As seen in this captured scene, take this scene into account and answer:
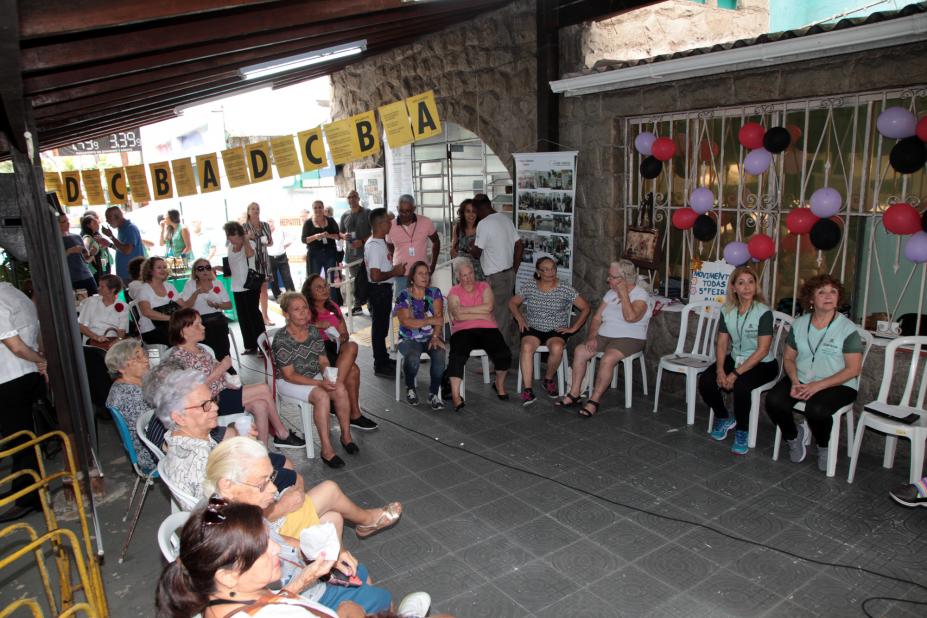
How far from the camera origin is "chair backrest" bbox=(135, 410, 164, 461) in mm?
3602

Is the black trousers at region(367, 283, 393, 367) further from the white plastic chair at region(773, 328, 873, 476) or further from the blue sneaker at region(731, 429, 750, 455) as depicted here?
the white plastic chair at region(773, 328, 873, 476)

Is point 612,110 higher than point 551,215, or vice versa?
point 612,110

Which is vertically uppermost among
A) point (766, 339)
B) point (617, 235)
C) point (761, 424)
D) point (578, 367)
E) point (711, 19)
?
point (711, 19)

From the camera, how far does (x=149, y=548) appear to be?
3941 millimetres

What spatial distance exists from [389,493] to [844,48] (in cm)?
418

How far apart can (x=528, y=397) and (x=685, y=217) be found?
207cm

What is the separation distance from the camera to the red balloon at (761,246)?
518 centimetres

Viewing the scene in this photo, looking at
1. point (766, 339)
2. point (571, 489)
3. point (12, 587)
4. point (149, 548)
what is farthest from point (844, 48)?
point (12, 587)

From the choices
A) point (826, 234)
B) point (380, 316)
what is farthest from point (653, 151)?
point (380, 316)

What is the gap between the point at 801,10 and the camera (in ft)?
28.9

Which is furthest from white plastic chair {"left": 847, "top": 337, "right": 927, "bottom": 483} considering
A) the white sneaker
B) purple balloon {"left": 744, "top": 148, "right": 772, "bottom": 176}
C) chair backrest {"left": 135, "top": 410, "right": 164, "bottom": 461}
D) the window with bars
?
chair backrest {"left": 135, "top": 410, "right": 164, "bottom": 461}

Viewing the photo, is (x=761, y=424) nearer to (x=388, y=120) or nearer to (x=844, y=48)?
(x=844, y=48)

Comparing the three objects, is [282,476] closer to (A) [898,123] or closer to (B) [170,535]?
(B) [170,535]

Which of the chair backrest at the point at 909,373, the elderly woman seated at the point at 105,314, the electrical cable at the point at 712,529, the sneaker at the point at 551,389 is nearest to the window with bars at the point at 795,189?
the chair backrest at the point at 909,373
